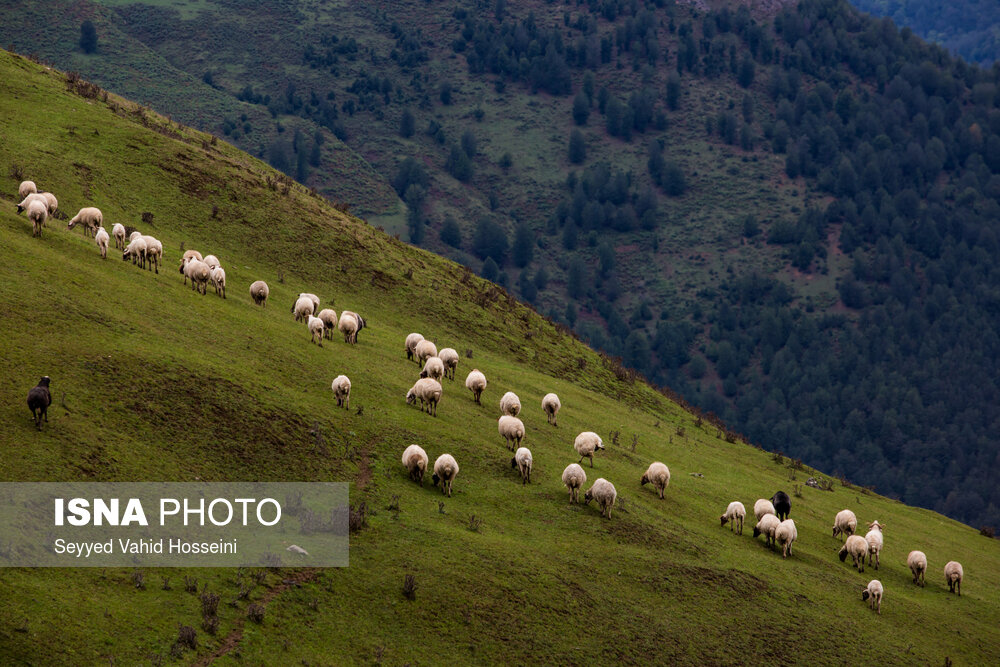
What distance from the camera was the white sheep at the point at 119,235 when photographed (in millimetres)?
44719

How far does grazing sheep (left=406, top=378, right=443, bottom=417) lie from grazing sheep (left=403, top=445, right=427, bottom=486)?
5.70 m

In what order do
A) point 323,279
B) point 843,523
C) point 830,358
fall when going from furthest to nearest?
point 830,358
point 323,279
point 843,523

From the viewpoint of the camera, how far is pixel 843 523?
4419 centimetres

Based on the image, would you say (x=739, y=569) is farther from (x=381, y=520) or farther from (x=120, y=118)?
(x=120, y=118)

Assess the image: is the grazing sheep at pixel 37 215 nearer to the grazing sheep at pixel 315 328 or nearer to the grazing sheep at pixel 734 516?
the grazing sheep at pixel 315 328

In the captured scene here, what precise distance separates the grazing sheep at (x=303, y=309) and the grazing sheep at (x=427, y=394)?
8.18 metres

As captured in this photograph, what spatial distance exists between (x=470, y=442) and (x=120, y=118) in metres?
35.1

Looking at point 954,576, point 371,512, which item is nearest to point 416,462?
point 371,512

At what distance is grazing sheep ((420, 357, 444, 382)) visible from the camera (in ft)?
140

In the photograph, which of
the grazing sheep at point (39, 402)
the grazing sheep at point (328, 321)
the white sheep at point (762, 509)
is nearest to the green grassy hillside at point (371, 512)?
the grazing sheep at point (39, 402)

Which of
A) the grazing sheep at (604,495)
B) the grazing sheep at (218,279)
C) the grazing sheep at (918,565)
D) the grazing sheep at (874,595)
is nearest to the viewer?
the grazing sheep at (604,495)

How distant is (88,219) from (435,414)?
16422 millimetres

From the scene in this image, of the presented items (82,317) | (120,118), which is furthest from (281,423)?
(120,118)

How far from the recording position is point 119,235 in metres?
45.0
